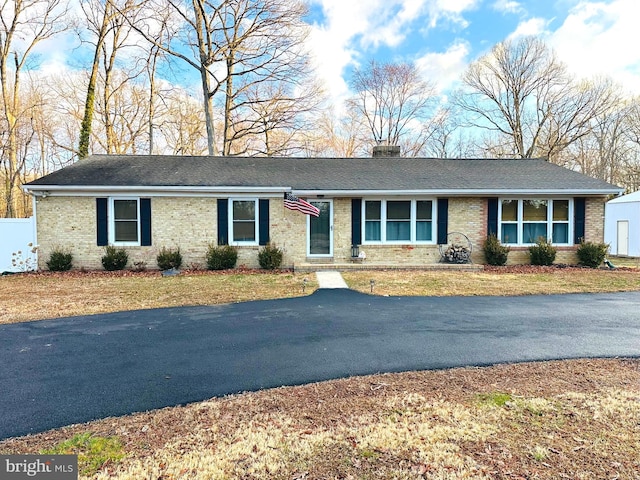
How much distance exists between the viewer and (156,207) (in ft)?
40.1

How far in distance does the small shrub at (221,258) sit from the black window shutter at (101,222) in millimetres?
3512

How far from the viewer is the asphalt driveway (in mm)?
3557

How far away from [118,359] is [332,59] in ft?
74.0

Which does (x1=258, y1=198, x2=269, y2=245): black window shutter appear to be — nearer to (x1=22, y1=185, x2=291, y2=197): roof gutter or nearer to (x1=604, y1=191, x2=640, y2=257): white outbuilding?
(x1=22, y1=185, x2=291, y2=197): roof gutter

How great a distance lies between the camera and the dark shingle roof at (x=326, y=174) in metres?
12.4

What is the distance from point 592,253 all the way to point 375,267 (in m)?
7.57

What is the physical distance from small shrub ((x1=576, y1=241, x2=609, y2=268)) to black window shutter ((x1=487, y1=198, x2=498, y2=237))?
9.70 ft

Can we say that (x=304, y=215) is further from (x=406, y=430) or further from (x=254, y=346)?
(x=406, y=430)

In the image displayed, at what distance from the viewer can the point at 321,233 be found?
505 inches

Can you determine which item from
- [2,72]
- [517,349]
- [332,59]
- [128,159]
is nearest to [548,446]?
[517,349]

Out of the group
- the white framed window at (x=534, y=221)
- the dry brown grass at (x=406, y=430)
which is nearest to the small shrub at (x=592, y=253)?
the white framed window at (x=534, y=221)

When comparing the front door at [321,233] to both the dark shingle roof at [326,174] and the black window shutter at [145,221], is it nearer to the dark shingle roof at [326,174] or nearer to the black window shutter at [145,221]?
the dark shingle roof at [326,174]

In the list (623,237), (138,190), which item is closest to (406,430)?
(138,190)

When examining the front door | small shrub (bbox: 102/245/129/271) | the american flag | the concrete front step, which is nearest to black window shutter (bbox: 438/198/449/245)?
the concrete front step
